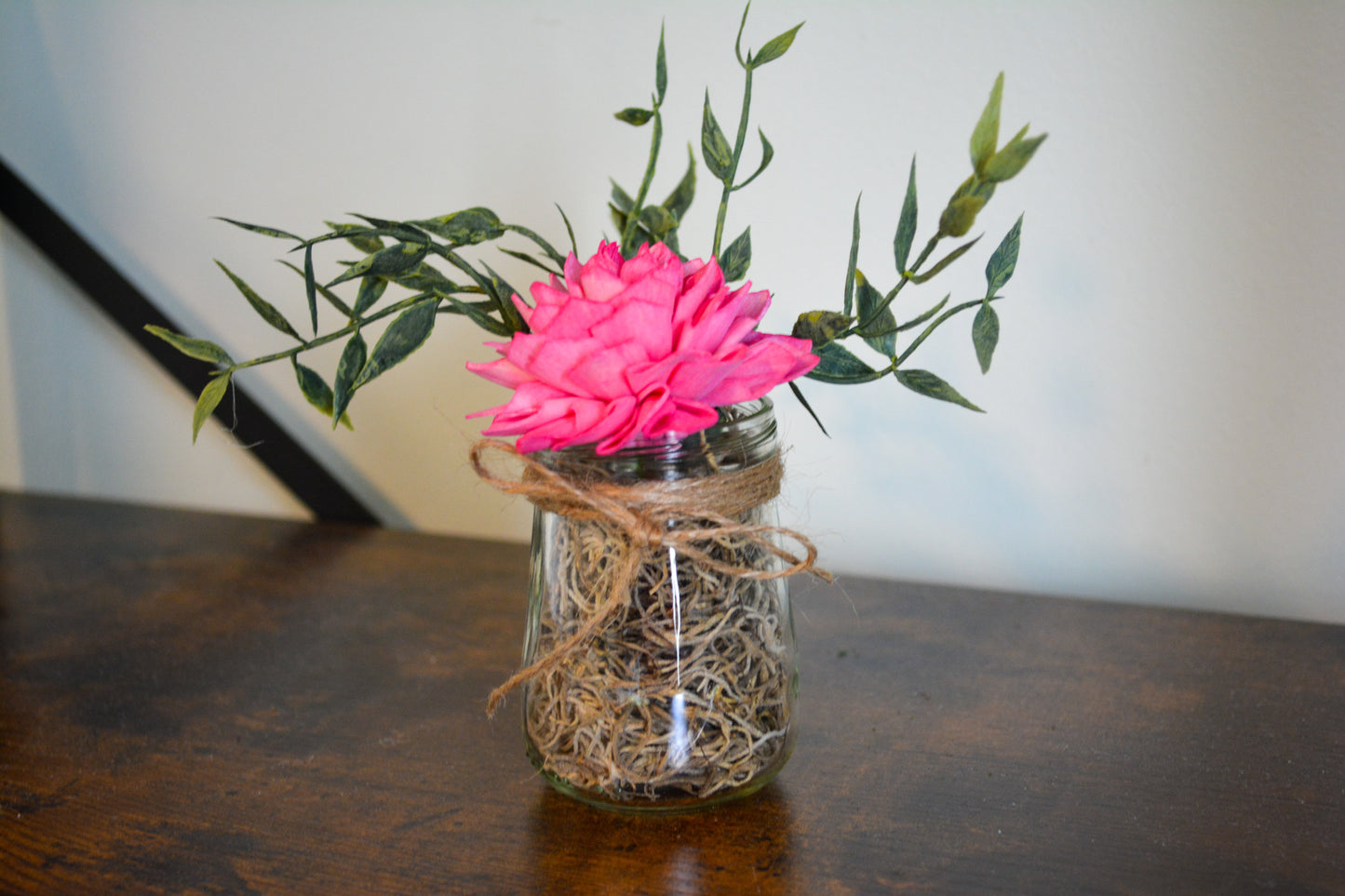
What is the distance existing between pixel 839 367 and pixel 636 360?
0.12 meters

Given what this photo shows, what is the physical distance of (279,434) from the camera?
1.03 metres

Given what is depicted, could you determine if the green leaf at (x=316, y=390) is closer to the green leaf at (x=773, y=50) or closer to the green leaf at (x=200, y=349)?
the green leaf at (x=200, y=349)

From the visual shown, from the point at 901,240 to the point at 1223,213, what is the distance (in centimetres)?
39

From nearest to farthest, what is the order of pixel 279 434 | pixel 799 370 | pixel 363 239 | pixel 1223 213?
pixel 799 370 < pixel 363 239 < pixel 1223 213 < pixel 279 434

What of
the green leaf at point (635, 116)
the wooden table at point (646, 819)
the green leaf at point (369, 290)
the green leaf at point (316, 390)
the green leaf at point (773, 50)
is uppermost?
the green leaf at point (773, 50)

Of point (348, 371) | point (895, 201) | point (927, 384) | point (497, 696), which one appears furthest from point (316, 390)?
point (895, 201)

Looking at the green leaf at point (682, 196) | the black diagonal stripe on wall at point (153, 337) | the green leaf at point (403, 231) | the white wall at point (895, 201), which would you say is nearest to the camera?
the green leaf at point (403, 231)

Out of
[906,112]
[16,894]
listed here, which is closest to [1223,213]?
[906,112]

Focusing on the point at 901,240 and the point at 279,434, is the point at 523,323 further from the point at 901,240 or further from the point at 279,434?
the point at 279,434

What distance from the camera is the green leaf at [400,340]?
465 millimetres

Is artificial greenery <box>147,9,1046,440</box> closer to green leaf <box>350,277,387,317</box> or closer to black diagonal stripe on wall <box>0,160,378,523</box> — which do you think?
green leaf <box>350,277,387,317</box>

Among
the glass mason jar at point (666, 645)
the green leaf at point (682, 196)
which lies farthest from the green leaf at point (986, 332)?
the green leaf at point (682, 196)

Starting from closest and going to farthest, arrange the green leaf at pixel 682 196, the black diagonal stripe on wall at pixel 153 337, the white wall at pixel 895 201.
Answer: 1. the green leaf at pixel 682 196
2. the white wall at pixel 895 201
3. the black diagonal stripe on wall at pixel 153 337

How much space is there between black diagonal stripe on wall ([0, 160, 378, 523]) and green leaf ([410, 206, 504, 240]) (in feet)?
1.94
